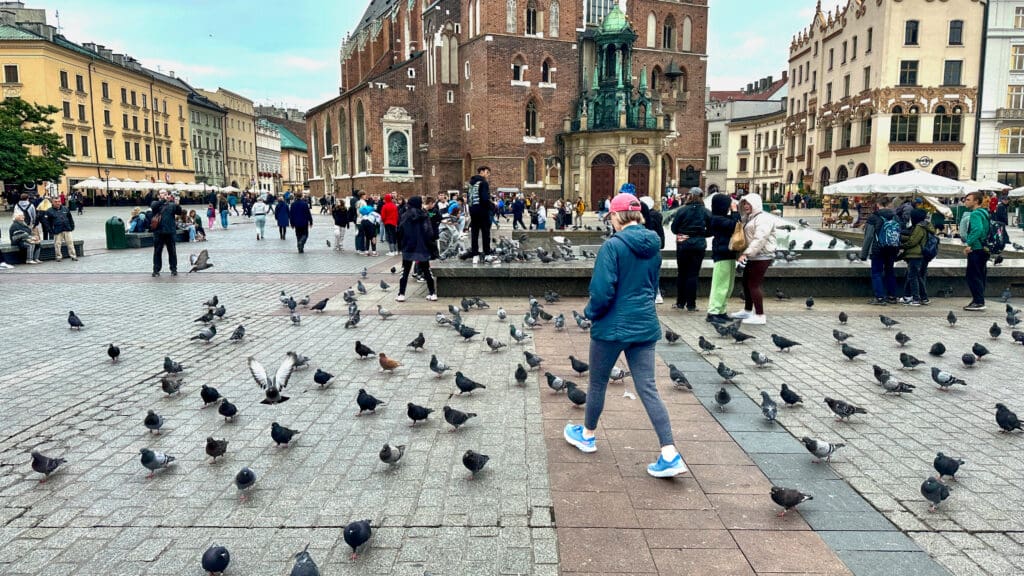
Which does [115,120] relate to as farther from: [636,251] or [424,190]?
[636,251]

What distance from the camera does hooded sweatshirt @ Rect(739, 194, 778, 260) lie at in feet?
29.4

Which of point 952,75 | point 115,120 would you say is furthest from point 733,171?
point 115,120

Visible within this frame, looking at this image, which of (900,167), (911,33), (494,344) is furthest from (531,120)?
(494,344)

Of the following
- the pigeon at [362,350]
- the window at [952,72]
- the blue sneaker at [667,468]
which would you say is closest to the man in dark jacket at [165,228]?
the pigeon at [362,350]

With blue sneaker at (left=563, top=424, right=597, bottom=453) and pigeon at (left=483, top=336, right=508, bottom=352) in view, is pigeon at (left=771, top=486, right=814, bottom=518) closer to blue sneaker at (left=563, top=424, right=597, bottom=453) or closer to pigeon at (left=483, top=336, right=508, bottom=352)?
blue sneaker at (left=563, top=424, right=597, bottom=453)

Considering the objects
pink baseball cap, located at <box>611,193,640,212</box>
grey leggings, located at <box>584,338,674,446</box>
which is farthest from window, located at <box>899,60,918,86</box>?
grey leggings, located at <box>584,338,674,446</box>

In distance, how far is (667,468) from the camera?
446 centimetres

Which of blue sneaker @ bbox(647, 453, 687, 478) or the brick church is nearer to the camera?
blue sneaker @ bbox(647, 453, 687, 478)

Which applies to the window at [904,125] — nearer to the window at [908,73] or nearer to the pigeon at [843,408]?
the window at [908,73]

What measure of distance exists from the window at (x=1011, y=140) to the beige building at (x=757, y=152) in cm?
2223

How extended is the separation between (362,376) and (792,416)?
4272mm

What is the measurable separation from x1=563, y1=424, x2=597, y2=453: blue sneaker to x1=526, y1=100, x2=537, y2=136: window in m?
46.1

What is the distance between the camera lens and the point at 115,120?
203ft

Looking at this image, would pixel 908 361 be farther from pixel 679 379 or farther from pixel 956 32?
pixel 956 32
